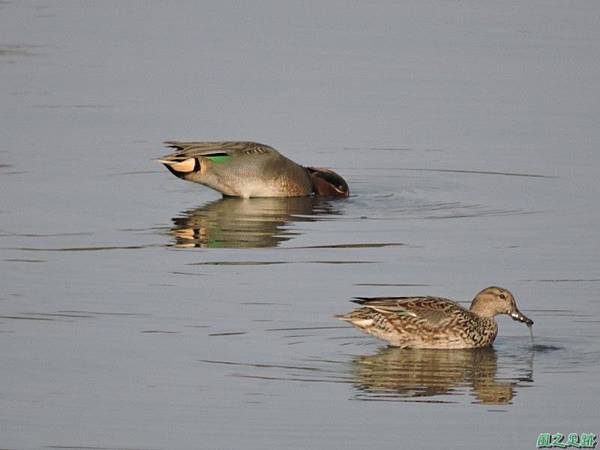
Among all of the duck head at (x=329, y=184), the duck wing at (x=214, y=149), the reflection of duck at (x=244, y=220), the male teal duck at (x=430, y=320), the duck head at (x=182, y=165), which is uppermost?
the duck wing at (x=214, y=149)

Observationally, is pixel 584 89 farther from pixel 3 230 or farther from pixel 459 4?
pixel 3 230

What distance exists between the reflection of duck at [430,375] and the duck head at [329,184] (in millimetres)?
5702

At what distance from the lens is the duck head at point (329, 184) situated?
17.3m

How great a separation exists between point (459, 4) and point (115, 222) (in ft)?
52.2

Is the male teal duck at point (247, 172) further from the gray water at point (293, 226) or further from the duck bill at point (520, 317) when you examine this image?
the duck bill at point (520, 317)

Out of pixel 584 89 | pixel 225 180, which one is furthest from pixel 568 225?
pixel 584 89

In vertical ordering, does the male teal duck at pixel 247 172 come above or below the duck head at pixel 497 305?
above

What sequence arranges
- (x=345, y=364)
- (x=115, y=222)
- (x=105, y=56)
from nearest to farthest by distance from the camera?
(x=345, y=364), (x=115, y=222), (x=105, y=56)

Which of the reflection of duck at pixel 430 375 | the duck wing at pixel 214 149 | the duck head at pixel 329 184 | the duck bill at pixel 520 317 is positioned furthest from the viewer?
the duck wing at pixel 214 149

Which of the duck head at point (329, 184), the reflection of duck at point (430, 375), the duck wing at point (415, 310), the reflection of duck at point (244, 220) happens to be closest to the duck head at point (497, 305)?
the duck wing at point (415, 310)

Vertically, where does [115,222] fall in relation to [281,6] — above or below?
below

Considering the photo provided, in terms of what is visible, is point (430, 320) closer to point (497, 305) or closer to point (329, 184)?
point (497, 305)

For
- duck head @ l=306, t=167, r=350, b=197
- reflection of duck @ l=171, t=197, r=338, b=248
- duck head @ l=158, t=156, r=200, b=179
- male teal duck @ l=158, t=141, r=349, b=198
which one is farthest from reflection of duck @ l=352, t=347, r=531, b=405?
duck head @ l=158, t=156, r=200, b=179

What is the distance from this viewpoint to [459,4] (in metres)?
30.4
